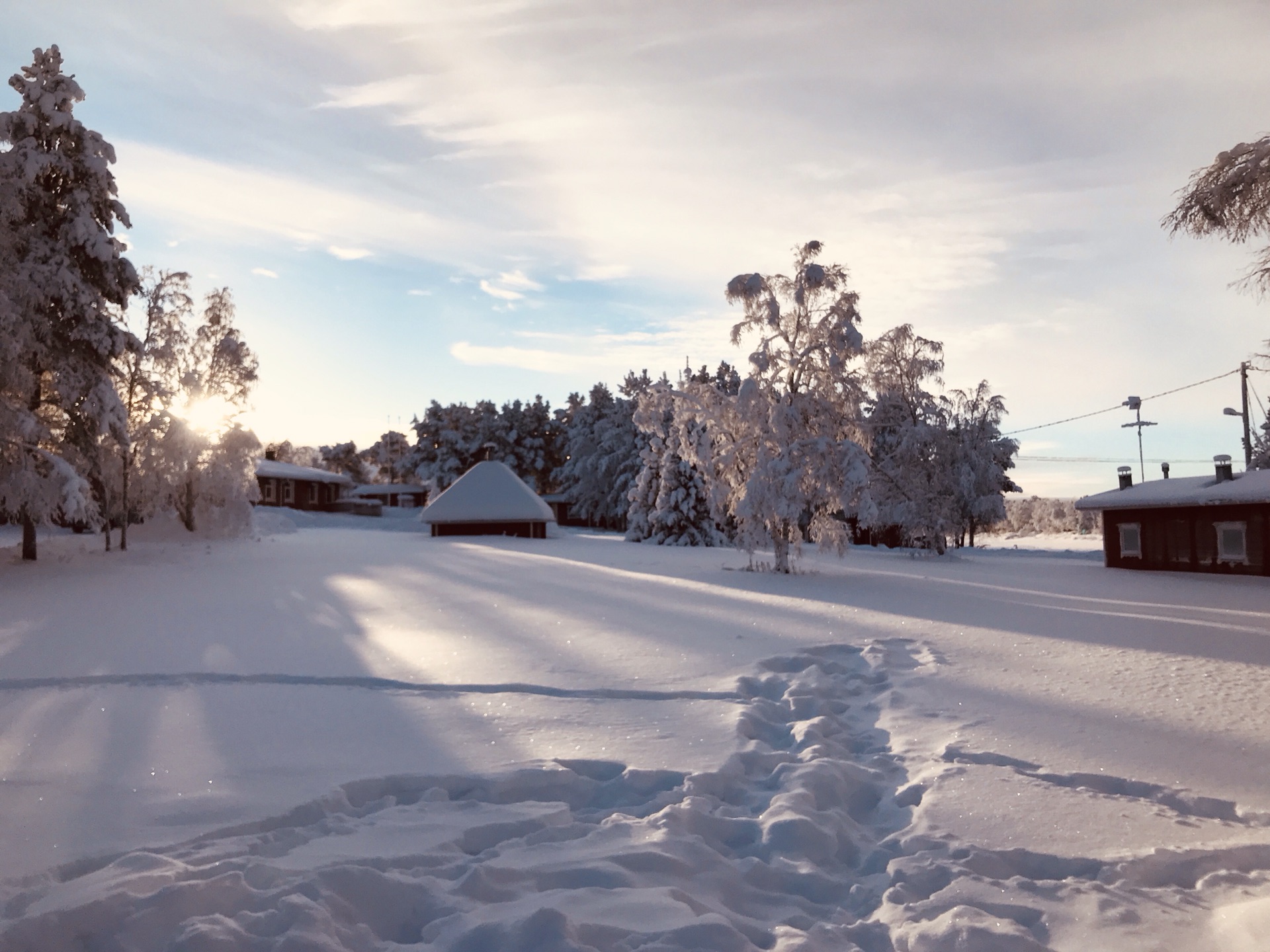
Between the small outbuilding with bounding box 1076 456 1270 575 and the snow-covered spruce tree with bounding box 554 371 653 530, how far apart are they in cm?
3283

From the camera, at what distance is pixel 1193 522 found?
25.9 m

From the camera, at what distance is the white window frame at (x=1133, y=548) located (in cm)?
2777

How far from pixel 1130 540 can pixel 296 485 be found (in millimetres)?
56912

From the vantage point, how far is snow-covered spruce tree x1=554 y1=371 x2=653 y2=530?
5966cm

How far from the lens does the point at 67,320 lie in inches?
914

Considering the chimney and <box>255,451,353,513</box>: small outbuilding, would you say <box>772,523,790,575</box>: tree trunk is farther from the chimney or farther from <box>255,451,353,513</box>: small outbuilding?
<box>255,451,353,513</box>: small outbuilding

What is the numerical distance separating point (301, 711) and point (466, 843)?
3.80m

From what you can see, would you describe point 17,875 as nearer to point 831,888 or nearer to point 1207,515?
point 831,888

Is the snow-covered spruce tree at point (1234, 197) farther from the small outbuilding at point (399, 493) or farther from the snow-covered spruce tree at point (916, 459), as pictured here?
the small outbuilding at point (399, 493)

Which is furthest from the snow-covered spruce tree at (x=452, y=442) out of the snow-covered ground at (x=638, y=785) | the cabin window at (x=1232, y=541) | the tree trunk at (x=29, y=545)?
the snow-covered ground at (x=638, y=785)

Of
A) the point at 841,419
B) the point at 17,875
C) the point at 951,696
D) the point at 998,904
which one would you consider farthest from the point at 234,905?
the point at 841,419

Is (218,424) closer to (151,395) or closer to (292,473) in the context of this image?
(151,395)

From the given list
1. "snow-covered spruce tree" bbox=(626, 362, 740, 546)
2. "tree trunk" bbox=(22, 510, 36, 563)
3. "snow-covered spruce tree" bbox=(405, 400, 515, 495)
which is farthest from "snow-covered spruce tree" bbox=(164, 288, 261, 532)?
"snow-covered spruce tree" bbox=(405, 400, 515, 495)

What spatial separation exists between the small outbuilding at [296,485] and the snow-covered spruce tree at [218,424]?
27070 millimetres
